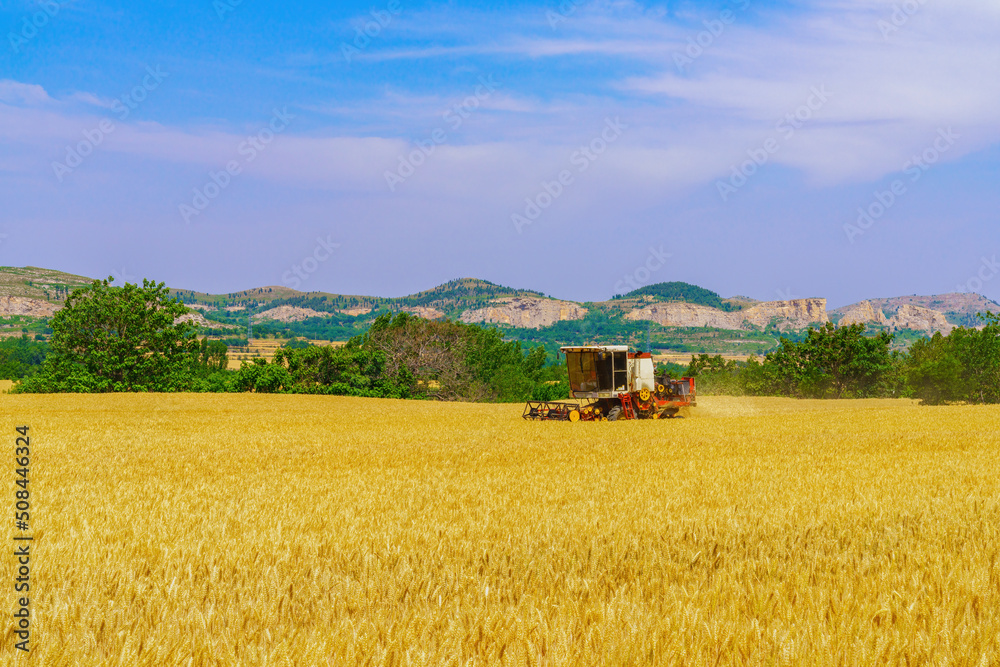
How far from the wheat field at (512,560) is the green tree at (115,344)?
35.1 meters

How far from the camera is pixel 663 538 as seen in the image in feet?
23.3

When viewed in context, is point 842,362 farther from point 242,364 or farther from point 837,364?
point 242,364

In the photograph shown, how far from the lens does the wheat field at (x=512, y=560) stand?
3.99m

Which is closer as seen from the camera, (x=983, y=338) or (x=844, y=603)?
(x=844, y=603)

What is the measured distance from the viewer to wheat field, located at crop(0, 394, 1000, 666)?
3986 mm

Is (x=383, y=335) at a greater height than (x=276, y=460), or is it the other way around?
(x=383, y=335)

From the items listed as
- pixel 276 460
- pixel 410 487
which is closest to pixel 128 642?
pixel 410 487

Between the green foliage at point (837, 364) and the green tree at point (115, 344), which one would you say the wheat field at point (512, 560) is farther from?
the green foliage at point (837, 364)

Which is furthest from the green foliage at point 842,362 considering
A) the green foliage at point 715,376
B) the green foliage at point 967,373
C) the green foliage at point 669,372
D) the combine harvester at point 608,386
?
the combine harvester at point 608,386

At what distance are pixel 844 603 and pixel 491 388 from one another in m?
54.9

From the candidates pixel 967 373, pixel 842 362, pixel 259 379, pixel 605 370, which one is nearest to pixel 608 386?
pixel 605 370

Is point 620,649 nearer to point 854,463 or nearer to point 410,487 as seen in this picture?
point 410,487

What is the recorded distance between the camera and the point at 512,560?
632 cm

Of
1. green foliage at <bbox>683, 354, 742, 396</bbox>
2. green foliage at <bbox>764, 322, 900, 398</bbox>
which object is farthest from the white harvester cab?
green foliage at <bbox>683, 354, 742, 396</bbox>
